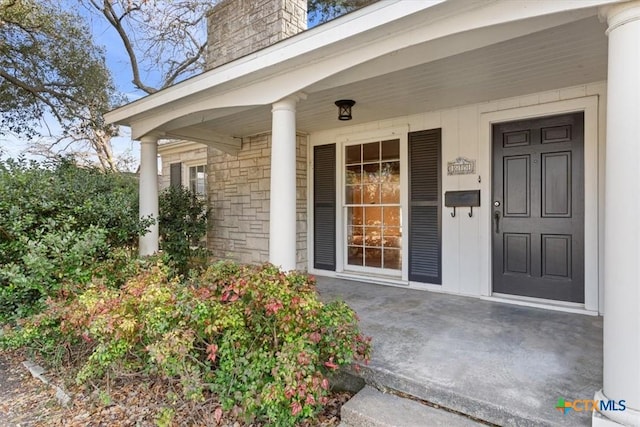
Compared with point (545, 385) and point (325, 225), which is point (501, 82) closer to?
point (545, 385)

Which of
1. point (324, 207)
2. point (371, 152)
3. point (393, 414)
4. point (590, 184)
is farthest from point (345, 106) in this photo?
point (393, 414)

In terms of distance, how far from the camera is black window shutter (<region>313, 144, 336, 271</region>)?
17.3 ft

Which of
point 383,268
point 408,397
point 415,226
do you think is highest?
point 415,226

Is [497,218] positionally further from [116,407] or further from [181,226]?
[181,226]

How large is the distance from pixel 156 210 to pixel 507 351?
4.04 meters

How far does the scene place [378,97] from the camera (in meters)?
3.83

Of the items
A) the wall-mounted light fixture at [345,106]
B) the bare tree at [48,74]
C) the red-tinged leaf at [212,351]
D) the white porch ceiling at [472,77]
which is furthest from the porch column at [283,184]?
the bare tree at [48,74]

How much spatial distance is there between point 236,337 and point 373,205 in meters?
3.19

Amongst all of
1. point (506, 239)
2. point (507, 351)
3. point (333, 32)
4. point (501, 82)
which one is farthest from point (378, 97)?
point (507, 351)

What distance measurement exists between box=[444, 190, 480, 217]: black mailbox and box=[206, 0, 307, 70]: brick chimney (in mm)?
3075

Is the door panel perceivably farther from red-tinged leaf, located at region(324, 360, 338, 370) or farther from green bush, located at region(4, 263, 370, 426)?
red-tinged leaf, located at region(324, 360, 338, 370)

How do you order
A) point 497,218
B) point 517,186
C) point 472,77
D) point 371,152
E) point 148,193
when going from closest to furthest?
point 472,77
point 517,186
point 497,218
point 148,193
point 371,152

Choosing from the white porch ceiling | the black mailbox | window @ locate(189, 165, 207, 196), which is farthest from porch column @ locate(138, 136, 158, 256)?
the black mailbox

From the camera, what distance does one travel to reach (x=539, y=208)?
3658mm
